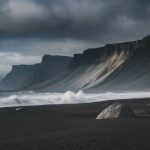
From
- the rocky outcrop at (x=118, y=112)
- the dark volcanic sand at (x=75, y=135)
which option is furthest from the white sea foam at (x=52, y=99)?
the dark volcanic sand at (x=75, y=135)

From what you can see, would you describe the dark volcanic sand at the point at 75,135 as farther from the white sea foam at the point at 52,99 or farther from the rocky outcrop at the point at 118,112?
the white sea foam at the point at 52,99

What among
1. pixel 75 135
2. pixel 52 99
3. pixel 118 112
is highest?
pixel 52 99

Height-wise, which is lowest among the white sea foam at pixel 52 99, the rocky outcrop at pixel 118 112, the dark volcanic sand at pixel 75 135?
the dark volcanic sand at pixel 75 135

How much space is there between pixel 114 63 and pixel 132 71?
841 inches

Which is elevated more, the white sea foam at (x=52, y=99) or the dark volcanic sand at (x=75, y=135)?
the white sea foam at (x=52, y=99)

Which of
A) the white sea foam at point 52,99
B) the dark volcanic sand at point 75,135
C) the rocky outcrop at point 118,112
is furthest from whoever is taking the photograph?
the white sea foam at point 52,99

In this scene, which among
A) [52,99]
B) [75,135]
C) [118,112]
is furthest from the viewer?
[52,99]

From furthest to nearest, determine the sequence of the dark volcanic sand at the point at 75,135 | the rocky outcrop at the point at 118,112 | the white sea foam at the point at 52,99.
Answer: the white sea foam at the point at 52,99 < the rocky outcrop at the point at 118,112 < the dark volcanic sand at the point at 75,135

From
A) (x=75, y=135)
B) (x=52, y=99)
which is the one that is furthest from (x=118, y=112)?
(x=52, y=99)

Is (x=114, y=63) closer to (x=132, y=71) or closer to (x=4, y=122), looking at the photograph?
(x=132, y=71)

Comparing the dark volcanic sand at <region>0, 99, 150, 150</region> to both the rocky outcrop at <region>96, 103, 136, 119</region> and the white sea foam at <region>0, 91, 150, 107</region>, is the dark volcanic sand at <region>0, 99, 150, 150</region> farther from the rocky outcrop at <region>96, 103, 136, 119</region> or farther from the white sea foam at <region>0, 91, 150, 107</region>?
the white sea foam at <region>0, 91, 150, 107</region>

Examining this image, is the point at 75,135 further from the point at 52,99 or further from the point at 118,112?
the point at 52,99

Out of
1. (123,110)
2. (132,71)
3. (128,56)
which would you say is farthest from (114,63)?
(123,110)

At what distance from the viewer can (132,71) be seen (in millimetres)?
171750
